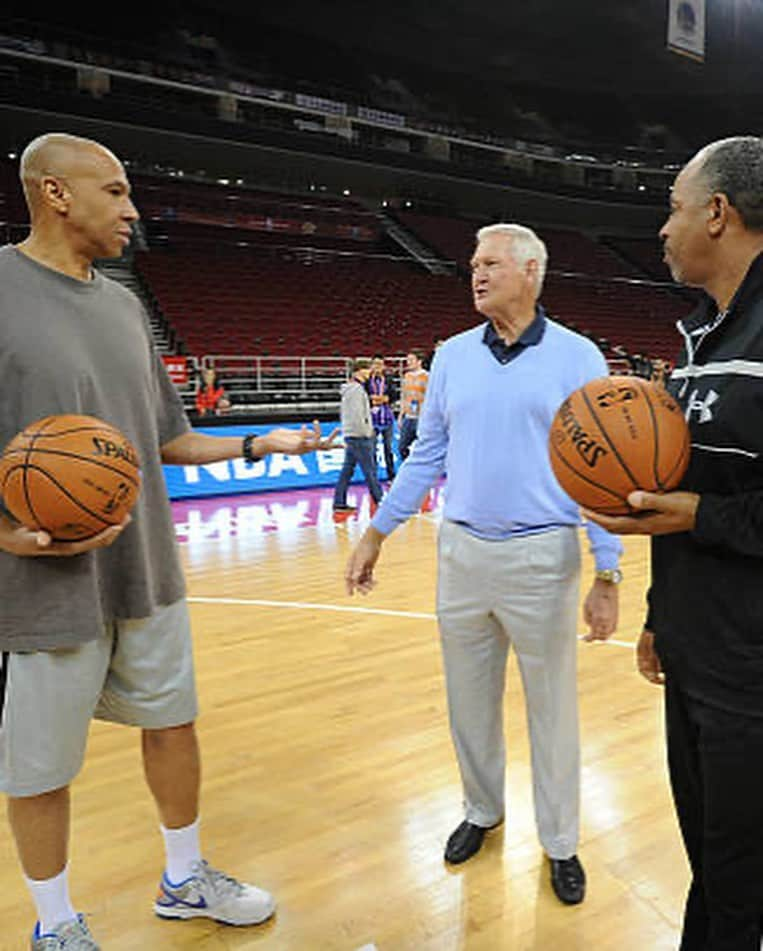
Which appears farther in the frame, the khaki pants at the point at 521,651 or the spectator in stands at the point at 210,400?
the spectator in stands at the point at 210,400

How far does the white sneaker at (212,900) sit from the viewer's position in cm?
195

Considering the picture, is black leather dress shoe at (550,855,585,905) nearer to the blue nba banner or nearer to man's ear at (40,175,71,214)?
man's ear at (40,175,71,214)

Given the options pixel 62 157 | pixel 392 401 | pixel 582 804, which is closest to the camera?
pixel 62 157

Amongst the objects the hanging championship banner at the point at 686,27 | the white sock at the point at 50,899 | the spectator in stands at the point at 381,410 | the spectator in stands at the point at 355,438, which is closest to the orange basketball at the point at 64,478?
the white sock at the point at 50,899

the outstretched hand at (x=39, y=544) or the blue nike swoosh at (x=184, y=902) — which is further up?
the outstretched hand at (x=39, y=544)

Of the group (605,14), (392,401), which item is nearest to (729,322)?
(392,401)

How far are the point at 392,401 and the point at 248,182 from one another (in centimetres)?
948

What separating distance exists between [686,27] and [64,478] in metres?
Answer: 13.2

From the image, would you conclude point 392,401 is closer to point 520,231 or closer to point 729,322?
point 520,231

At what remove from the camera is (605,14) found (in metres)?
18.5

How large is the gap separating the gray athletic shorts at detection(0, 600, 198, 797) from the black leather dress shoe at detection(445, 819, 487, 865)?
0.84 m

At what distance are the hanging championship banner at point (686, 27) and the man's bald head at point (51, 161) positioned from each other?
1232 centimetres

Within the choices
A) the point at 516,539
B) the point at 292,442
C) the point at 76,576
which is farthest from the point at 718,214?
the point at 76,576

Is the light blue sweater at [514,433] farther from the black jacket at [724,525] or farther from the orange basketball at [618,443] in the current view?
the black jacket at [724,525]
